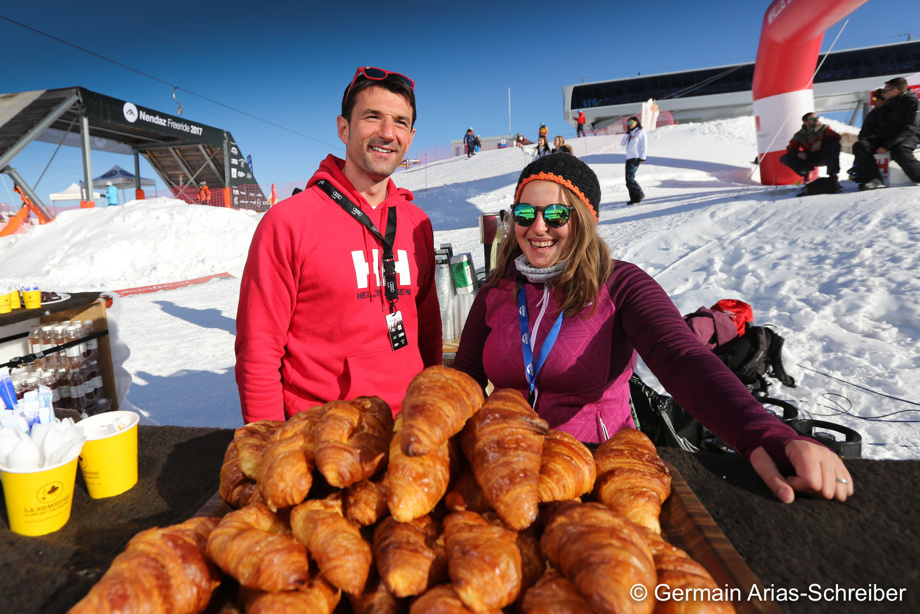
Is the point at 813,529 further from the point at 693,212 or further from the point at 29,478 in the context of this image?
the point at 693,212

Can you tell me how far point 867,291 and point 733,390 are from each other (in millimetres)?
6395

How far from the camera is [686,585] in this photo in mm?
821

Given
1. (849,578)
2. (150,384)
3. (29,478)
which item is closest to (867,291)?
(849,578)

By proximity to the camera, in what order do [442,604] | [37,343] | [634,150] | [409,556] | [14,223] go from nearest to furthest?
[442,604] → [409,556] → [37,343] → [634,150] → [14,223]

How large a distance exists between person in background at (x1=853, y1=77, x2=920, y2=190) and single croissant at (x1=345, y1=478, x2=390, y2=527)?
1253 cm

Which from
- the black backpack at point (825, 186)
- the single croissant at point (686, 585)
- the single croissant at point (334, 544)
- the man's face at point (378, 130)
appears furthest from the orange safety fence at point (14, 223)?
the black backpack at point (825, 186)

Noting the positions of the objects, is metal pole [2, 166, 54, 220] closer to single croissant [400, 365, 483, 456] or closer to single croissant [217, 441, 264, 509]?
single croissant [217, 441, 264, 509]

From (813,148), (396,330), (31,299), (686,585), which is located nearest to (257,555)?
(686,585)

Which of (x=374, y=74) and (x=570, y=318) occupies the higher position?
(x=374, y=74)

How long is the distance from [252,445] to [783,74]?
56.5ft

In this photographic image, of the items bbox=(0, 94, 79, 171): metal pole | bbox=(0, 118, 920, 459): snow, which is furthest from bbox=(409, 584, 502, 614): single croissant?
bbox=(0, 94, 79, 171): metal pole

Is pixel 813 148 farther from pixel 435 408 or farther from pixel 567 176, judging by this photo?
pixel 435 408

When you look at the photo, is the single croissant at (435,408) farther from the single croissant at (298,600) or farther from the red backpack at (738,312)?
the red backpack at (738,312)

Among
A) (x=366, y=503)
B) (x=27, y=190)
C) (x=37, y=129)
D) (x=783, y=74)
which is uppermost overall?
(x=37, y=129)
